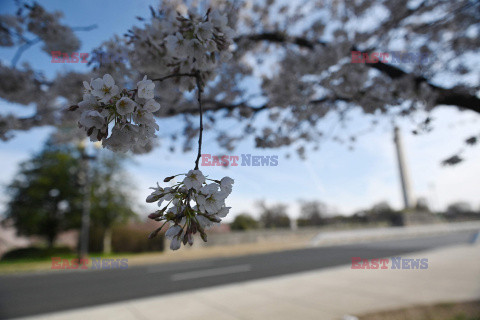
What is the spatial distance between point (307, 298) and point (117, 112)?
6.06m

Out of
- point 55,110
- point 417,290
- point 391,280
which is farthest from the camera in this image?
point 391,280

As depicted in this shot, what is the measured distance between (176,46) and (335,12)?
15.1 ft

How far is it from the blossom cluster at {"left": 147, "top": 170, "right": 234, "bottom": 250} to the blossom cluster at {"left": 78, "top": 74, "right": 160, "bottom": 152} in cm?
22

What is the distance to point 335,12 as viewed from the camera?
494 cm

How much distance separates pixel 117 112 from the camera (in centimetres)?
98

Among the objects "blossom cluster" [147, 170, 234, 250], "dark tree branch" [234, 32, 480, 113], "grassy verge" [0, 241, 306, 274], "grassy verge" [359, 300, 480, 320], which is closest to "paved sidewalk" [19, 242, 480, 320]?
"grassy verge" [359, 300, 480, 320]

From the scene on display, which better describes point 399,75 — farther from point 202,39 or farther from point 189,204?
point 189,204

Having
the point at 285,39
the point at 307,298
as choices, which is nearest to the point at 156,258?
the point at 307,298

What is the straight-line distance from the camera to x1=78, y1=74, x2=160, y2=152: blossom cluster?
94 cm

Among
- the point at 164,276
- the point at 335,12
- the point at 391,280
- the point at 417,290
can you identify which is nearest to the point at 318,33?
the point at 335,12

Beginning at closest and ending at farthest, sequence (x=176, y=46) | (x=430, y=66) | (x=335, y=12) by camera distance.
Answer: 1. (x=176, y=46)
2. (x=430, y=66)
3. (x=335, y=12)

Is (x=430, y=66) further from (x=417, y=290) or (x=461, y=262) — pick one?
(x=461, y=262)

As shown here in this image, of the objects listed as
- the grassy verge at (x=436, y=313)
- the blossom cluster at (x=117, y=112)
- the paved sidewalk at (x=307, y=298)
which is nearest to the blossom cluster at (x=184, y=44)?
the blossom cluster at (x=117, y=112)

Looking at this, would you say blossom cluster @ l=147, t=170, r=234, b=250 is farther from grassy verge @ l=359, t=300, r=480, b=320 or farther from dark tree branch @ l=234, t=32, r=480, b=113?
grassy verge @ l=359, t=300, r=480, b=320
